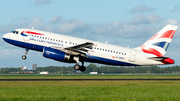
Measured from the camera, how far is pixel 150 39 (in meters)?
47.6

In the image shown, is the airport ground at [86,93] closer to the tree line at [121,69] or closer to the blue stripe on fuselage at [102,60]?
the blue stripe on fuselage at [102,60]

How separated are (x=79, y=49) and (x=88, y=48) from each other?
5.26 feet

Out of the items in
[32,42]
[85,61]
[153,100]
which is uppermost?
[32,42]

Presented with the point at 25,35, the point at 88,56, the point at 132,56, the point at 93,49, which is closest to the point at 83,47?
the point at 93,49

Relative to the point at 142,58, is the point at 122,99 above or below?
below

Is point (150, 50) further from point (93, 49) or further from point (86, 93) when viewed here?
point (86, 93)

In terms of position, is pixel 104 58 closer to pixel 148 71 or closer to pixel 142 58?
pixel 142 58

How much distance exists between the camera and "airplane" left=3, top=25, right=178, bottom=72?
4425 centimetres

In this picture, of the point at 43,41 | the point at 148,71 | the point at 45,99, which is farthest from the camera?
the point at 148,71

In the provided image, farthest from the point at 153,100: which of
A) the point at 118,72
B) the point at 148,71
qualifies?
the point at 148,71

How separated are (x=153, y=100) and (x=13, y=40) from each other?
32.4m

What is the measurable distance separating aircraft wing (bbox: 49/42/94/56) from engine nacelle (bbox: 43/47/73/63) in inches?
28.2

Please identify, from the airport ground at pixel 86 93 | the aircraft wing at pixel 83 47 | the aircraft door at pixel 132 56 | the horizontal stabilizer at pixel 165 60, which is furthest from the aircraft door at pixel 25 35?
the horizontal stabilizer at pixel 165 60

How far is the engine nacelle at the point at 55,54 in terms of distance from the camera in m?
43.5
